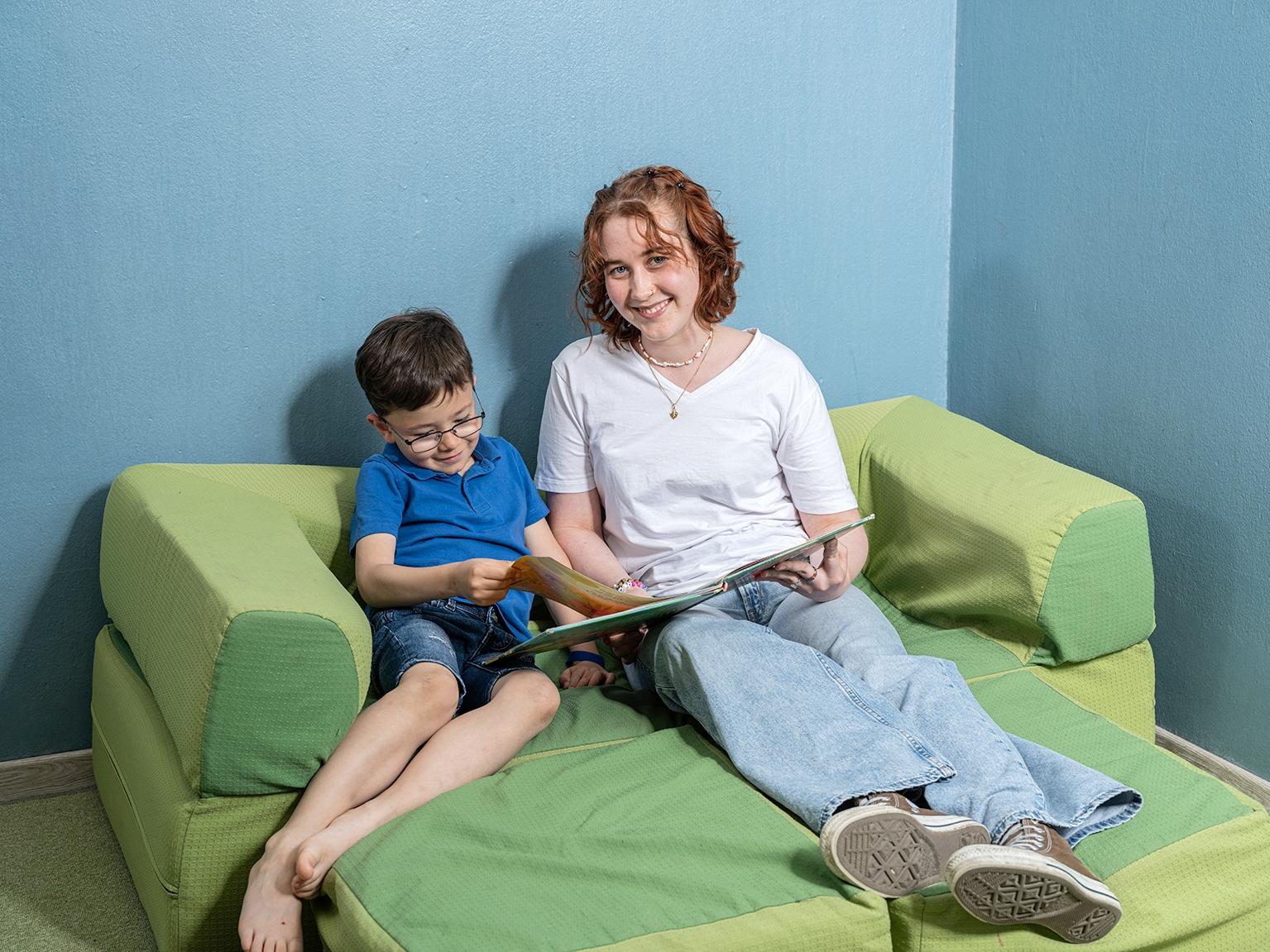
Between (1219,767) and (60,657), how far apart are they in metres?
1.85

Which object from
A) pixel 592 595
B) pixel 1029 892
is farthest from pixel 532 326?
pixel 1029 892

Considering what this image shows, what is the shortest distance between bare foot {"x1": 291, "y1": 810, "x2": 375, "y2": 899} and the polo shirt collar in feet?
1.77

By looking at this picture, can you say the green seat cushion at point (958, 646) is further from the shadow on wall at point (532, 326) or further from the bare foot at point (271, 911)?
the bare foot at point (271, 911)

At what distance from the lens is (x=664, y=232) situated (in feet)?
5.73

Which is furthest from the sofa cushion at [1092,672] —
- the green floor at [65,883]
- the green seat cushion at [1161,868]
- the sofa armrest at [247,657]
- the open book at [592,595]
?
the green floor at [65,883]

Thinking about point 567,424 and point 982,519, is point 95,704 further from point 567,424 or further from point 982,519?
point 982,519

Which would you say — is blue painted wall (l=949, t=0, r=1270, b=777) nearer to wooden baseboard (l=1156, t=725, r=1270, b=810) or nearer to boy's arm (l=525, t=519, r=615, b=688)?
wooden baseboard (l=1156, t=725, r=1270, b=810)

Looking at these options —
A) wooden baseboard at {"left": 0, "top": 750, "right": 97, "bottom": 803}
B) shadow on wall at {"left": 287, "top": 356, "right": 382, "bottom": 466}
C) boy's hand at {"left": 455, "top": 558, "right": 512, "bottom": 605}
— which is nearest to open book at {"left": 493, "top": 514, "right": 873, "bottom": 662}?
boy's hand at {"left": 455, "top": 558, "right": 512, "bottom": 605}

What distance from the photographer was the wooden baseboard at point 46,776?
1.94m

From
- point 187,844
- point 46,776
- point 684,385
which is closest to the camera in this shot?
point 187,844

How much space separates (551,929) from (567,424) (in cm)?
88

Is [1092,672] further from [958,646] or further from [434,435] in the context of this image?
[434,435]

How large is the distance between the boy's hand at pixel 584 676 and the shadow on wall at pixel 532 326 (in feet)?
1.53

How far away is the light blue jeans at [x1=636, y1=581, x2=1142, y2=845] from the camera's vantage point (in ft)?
4.35
